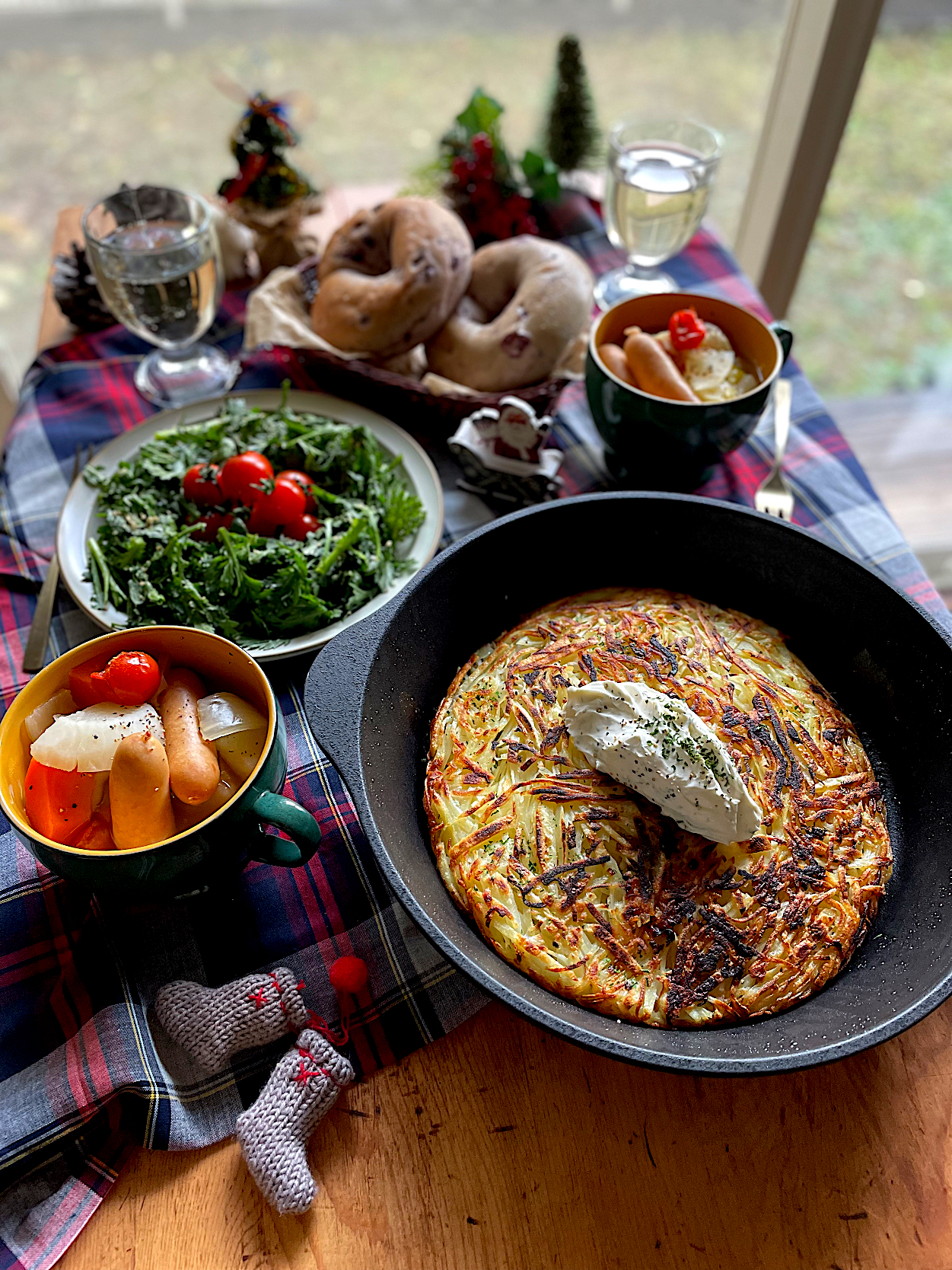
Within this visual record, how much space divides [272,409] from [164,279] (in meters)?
0.40

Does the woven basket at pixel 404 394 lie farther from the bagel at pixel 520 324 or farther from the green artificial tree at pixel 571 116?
the green artificial tree at pixel 571 116

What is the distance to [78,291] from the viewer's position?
257 centimetres

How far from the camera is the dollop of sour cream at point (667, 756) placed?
4.62 ft

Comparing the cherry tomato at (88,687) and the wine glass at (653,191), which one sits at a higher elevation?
the wine glass at (653,191)

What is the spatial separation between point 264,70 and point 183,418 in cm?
406

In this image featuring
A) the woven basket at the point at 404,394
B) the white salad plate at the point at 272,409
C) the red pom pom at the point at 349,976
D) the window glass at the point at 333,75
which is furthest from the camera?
the window glass at the point at 333,75

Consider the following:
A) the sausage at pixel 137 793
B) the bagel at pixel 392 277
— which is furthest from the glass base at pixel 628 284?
the sausage at pixel 137 793

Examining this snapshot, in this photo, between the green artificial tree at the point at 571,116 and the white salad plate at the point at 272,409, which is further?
the green artificial tree at the point at 571,116

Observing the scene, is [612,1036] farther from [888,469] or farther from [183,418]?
[888,469]

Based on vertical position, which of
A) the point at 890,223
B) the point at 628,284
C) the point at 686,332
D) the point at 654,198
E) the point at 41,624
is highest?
the point at 654,198

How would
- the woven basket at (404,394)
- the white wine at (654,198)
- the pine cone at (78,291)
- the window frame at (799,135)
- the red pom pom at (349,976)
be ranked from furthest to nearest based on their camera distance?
1. the window frame at (799,135)
2. the pine cone at (78,291)
3. the white wine at (654,198)
4. the woven basket at (404,394)
5. the red pom pom at (349,976)

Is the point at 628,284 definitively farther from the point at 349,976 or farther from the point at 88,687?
the point at 349,976

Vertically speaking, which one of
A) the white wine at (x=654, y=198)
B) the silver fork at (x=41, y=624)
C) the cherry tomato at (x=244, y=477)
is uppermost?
the white wine at (x=654, y=198)

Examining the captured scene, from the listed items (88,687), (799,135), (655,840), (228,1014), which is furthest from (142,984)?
(799,135)
